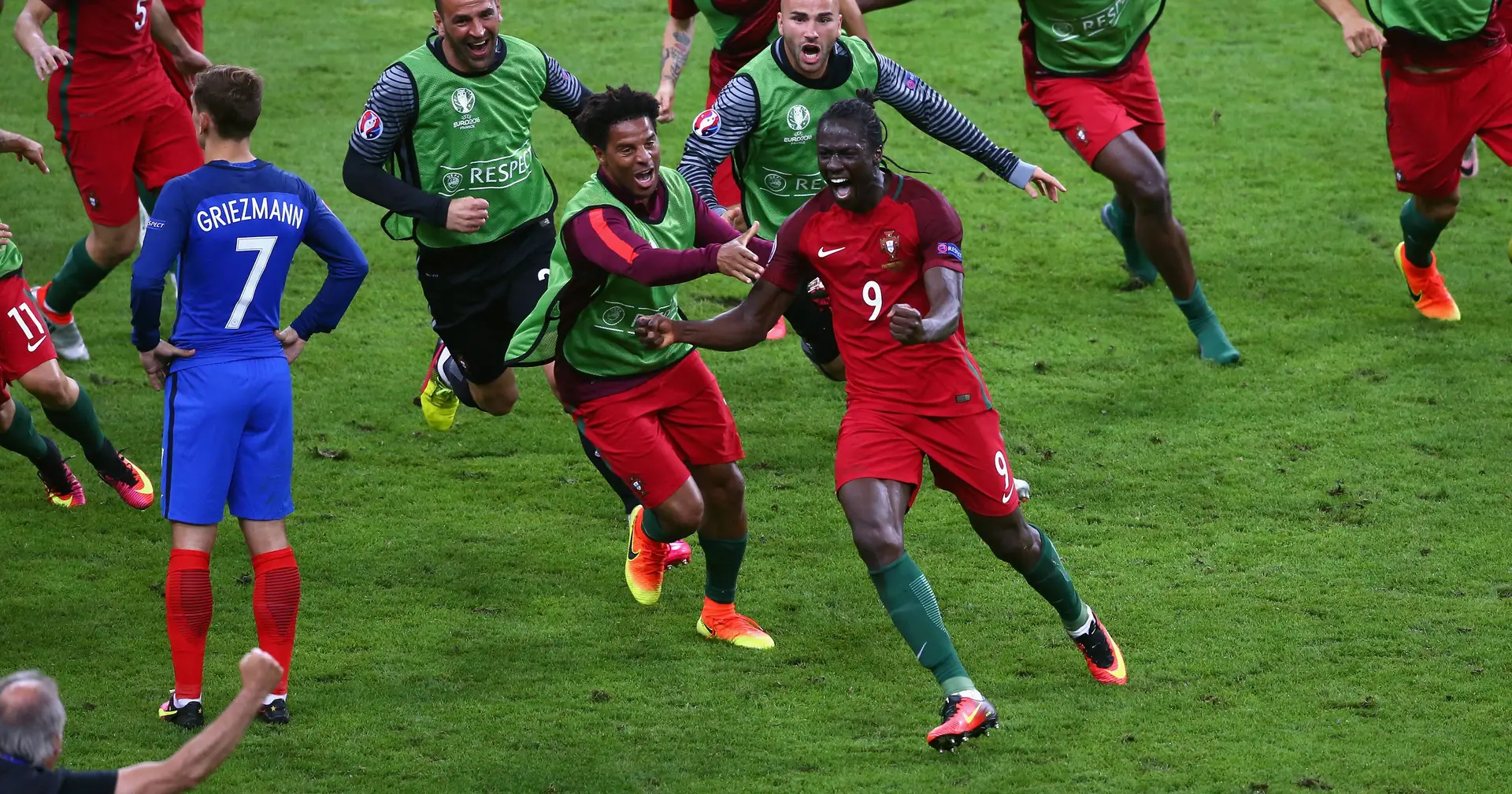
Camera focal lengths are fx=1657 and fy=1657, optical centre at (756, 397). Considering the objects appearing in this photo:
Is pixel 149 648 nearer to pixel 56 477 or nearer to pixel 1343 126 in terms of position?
pixel 56 477

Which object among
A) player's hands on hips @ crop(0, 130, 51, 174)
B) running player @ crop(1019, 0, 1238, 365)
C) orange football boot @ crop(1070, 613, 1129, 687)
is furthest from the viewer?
running player @ crop(1019, 0, 1238, 365)

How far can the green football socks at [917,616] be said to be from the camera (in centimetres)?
507

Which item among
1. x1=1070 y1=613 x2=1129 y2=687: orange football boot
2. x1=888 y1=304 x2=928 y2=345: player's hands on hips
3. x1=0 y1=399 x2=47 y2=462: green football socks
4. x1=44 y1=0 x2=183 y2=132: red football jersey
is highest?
x1=888 y1=304 x2=928 y2=345: player's hands on hips

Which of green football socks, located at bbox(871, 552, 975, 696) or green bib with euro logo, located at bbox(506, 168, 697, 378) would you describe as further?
green bib with euro logo, located at bbox(506, 168, 697, 378)

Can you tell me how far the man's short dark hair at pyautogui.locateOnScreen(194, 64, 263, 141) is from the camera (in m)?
5.05

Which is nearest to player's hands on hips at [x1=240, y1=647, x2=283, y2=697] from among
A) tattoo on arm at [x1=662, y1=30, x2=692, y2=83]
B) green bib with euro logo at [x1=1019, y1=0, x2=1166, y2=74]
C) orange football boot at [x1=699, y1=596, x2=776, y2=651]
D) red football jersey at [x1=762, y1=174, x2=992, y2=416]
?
red football jersey at [x1=762, y1=174, x2=992, y2=416]

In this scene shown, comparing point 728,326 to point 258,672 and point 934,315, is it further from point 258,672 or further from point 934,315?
point 258,672

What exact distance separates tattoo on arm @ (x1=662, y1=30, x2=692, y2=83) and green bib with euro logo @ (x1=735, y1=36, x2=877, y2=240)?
195cm

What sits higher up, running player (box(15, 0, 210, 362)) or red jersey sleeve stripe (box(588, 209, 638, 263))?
red jersey sleeve stripe (box(588, 209, 638, 263))

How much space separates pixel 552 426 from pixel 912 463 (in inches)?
127

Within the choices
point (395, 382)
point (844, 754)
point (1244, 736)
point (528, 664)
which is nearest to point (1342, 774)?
point (1244, 736)

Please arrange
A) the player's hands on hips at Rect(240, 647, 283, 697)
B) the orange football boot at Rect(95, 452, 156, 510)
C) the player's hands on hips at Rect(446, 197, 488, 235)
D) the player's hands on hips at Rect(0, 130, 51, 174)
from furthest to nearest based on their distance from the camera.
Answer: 1. the orange football boot at Rect(95, 452, 156, 510)
2. the player's hands on hips at Rect(0, 130, 51, 174)
3. the player's hands on hips at Rect(446, 197, 488, 235)
4. the player's hands on hips at Rect(240, 647, 283, 697)

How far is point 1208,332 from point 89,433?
17.4 ft

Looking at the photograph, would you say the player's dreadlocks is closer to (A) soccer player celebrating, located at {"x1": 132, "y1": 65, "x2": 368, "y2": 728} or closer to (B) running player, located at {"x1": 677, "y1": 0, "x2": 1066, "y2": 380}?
(B) running player, located at {"x1": 677, "y1": 0, "x2": 1066, "y2": 380}
